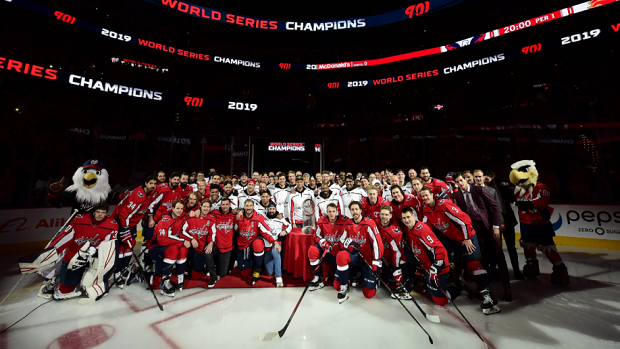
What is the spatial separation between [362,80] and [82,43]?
52.2ft

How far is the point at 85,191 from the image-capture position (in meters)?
3.84

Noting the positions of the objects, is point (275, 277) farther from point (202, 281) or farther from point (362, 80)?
point (362, 80)

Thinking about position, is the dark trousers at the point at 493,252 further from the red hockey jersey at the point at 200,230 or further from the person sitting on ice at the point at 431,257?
the red hockey jersey at the point at 200,230

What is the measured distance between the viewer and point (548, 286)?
13.0 ft

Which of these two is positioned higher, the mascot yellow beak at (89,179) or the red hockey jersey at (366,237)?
the mascot yellow beak at (89,179)

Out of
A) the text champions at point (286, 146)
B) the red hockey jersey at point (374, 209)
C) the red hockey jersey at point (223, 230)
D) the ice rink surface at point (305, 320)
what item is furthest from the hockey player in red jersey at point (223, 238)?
the text champions at point (286, 146)

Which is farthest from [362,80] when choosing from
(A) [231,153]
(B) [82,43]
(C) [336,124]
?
(B) [82,43]

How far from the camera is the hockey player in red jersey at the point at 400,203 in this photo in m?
4.10

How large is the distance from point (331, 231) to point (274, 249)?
1.15m

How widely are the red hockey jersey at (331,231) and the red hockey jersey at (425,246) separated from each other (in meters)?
1.12

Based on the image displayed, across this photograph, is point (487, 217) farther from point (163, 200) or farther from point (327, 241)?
point (163, 200)

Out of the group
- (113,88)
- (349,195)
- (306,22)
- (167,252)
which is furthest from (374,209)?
(306,22)

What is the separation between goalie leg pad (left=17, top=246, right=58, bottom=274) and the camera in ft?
9.86

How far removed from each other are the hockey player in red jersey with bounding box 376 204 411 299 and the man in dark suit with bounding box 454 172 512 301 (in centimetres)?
124
